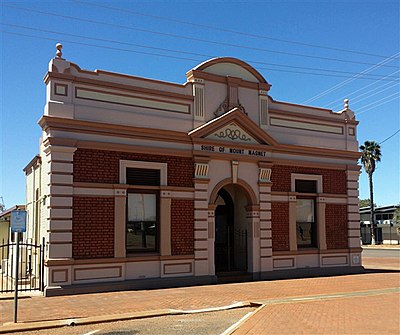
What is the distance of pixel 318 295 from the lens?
48.3ft

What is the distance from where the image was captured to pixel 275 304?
12.8 meters

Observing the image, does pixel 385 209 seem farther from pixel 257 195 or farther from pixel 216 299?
A: pixel 216 299

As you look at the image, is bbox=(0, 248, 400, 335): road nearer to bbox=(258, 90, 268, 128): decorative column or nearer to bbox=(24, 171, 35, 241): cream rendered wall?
bbox=(258, 90, 268, 128): decorative column

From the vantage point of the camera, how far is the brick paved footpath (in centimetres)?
1129

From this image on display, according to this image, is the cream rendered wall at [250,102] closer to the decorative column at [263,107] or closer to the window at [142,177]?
the decorative column at [263,107]

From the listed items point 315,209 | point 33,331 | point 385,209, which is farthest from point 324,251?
point 385,209

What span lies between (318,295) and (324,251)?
22.0 ft

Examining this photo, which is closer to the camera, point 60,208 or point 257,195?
point 60,208

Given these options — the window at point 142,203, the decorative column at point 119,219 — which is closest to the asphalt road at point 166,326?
the decorative column at point 119,219

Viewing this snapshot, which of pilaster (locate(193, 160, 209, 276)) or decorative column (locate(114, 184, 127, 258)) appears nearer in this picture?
decorative column (locate(114, 184, 127, 258))

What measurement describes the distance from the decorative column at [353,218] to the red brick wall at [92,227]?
36.6 ft

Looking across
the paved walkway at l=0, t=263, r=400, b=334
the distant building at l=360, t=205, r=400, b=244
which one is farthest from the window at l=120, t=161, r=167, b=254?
the distant building at l=360, t=205, r=400, b=244

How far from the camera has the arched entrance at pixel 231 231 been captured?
20.0 metres

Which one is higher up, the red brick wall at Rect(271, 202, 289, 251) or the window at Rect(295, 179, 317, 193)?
the window at Rect(295, 179, 317, 193)
